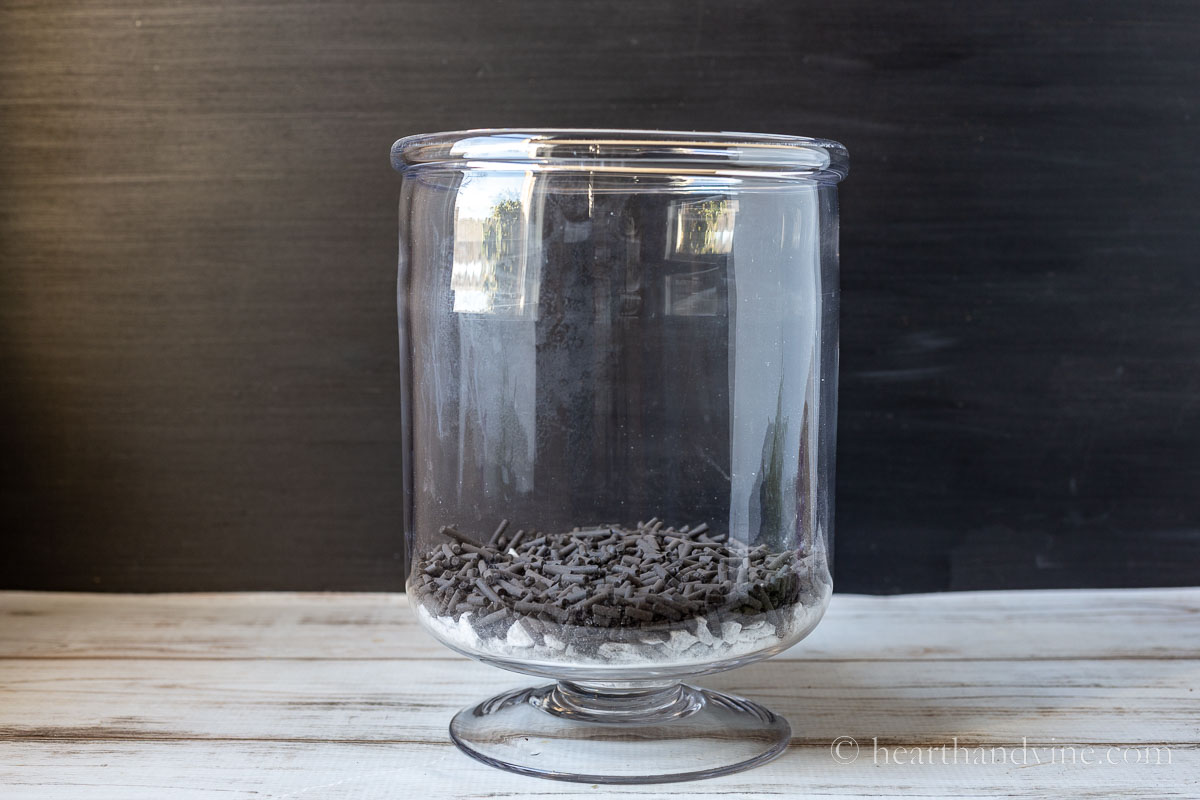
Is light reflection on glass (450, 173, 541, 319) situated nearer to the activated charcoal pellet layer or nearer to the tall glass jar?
the tall glass jar

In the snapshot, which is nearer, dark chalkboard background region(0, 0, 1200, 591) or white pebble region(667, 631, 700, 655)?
white pebble region(667, 631, 700, 655)

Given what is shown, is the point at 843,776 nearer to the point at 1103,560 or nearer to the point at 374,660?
the point at 374,660

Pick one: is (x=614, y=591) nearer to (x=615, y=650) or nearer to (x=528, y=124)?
(x=615, y=650)

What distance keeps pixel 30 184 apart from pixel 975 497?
44.8 inches

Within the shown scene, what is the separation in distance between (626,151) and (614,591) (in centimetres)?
31

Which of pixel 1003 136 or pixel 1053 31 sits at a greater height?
pixel 1053 31

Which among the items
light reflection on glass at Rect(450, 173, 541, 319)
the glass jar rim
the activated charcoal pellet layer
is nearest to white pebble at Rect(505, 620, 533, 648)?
the activated charcoal pellet layer

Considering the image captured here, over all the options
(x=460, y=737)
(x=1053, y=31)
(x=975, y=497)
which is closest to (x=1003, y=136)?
(x=1053, y=31)

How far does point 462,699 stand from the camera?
3.35ft

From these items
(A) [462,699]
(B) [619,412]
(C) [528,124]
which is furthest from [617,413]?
(C) [528,124]

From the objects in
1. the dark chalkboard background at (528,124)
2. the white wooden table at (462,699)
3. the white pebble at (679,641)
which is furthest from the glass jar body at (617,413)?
the dark chalkboard background at (528,124)

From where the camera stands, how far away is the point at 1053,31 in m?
1.26

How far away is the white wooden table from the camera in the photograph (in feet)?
2.75

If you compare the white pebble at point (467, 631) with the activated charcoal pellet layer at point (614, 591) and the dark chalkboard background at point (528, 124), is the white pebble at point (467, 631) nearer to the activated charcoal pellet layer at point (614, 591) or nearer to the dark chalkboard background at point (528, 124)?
the activated charcoal pellet layer at point (614, 591)
